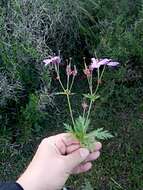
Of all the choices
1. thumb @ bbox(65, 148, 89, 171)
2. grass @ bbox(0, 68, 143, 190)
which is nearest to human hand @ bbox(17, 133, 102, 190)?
thumb @ bbox(65, 148, 89, 171)

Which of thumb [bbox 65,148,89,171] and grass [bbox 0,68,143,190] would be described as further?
grass [bbox 0,68,143,190]

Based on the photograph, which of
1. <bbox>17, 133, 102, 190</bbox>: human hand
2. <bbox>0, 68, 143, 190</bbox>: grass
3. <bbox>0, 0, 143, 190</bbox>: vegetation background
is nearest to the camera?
<bbox>17, 133, 102, 190</bbox>: human hand

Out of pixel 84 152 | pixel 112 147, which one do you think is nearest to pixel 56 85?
pixel 112 147

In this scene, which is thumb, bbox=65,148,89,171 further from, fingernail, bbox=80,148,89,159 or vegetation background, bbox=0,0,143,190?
vegetation background, bbox=0,0,143,190

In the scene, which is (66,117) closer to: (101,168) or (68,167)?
(101,168)

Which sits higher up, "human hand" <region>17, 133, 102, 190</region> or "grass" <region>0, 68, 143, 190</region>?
"human hand" <region>17, 133, 102, 190</region>

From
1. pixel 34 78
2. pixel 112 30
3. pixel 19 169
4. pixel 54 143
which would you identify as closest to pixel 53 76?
pixel 34 78

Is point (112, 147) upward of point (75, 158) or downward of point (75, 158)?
downward

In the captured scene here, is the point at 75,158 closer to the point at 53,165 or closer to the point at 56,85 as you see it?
the point at 53,165

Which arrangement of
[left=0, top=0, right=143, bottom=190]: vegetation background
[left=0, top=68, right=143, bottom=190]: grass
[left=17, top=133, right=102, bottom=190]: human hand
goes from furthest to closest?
1. [left=0, top=0, right=143, bottom=190]: vegetation background
2. [left=0, top=68, right=143, bottom=190]: grass
3. [left=17, top=133, right=102, bottom=190]: human hand
